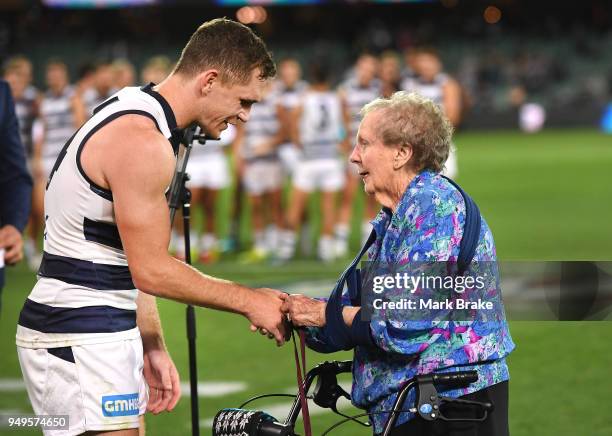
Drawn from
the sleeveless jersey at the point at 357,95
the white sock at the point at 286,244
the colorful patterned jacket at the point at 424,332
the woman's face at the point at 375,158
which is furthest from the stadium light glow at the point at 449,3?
the colorful patterned jacket at the point at 424,332

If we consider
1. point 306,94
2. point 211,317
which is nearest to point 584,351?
point 211,317

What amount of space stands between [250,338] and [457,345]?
17.8 feet

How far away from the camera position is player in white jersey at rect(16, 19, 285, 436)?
3.59 metres

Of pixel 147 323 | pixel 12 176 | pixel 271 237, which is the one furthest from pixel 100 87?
pixel 147 323

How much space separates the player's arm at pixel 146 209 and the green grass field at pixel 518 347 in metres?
2.73

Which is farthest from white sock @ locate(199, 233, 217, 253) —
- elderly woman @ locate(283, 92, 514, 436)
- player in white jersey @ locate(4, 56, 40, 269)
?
elderly woman @ locate(283, 92, 514, 436)

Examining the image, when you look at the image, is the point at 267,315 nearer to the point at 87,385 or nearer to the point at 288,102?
the point at 87,385

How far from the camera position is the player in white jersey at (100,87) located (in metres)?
14.2

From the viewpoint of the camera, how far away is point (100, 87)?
46.9 feet

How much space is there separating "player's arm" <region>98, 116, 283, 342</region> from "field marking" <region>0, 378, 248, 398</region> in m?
3.49

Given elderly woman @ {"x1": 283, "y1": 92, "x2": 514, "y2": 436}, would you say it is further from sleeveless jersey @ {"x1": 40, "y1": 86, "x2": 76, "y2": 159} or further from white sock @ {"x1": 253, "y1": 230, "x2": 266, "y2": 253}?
sleeveless jersey @ {"x1": 40, "y1": 86, "x2": 76, "y2": 159}

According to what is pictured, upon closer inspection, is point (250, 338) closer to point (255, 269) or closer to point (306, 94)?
point (255, 269)

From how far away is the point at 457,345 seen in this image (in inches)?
149

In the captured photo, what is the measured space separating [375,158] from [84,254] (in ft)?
3.68
